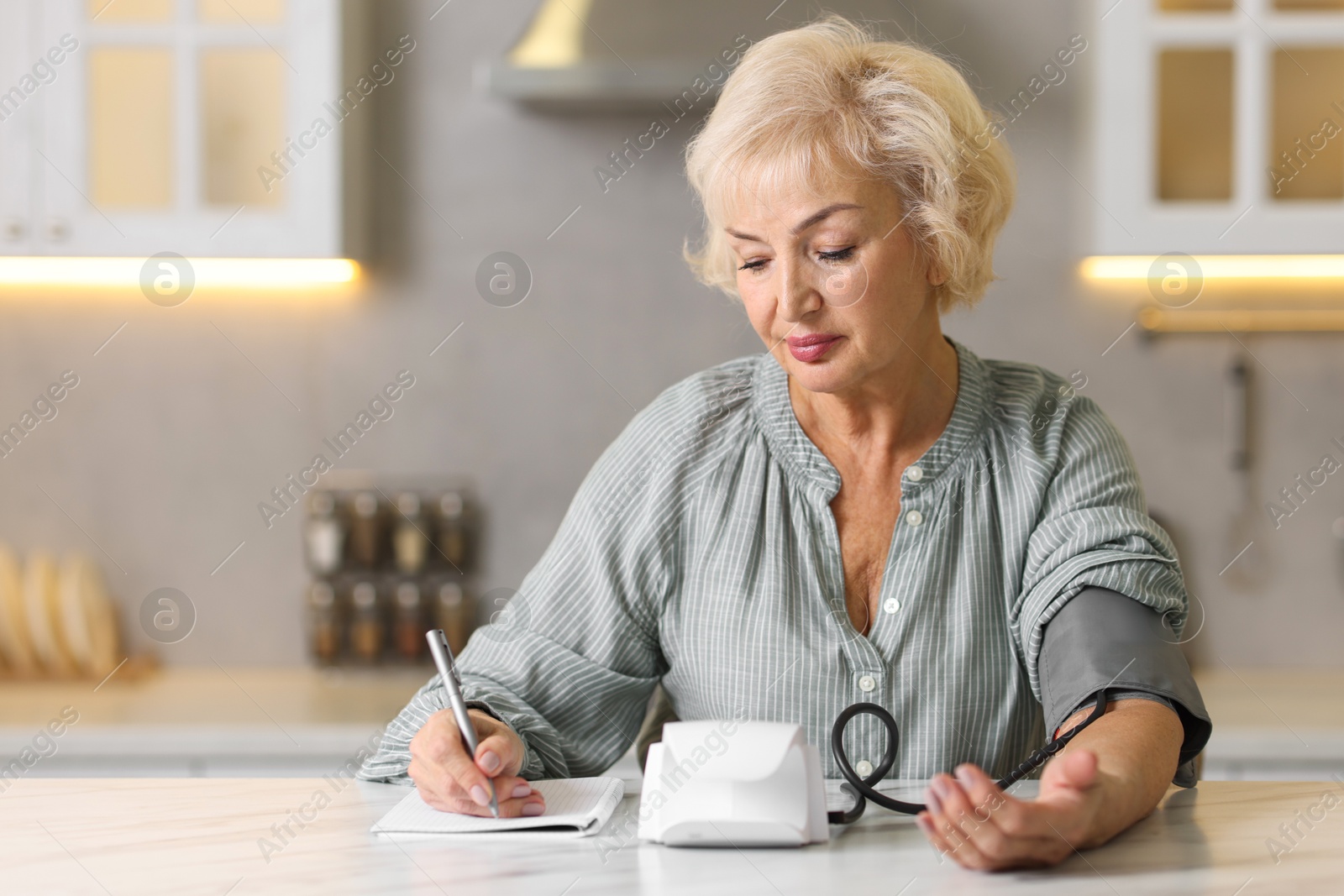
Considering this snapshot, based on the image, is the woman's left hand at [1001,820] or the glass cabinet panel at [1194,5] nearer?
the woman's left hand at [1001,820]

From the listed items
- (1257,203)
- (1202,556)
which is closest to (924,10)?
(1257,203)

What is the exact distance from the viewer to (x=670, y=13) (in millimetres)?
2316

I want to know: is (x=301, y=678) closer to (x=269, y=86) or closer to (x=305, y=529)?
(x=305, y=529)

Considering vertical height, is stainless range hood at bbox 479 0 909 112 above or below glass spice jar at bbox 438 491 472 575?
above

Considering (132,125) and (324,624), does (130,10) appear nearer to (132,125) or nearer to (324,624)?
(132,125)

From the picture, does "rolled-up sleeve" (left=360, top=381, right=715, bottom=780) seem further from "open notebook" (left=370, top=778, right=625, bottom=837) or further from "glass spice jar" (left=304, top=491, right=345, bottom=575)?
"glass spice jar" (left=304, top=491, right=345, bottom=575)

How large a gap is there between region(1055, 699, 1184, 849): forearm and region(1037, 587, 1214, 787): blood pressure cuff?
1 cm

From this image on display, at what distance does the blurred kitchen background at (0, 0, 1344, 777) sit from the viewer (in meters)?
2.22

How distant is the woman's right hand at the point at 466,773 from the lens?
88 centimetres

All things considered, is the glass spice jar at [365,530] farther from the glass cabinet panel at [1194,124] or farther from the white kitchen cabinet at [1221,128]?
the glass cabinet panel at [1194,124]

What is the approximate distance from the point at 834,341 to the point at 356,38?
5.50 feet

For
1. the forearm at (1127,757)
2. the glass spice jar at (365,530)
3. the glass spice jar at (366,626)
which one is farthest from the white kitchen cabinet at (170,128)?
the forearm at (1127,757)

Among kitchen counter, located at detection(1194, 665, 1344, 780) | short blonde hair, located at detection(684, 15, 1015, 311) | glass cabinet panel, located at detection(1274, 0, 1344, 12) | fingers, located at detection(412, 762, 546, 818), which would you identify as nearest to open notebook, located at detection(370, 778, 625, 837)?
fingers, located at detection(412, 762, 546, 818)

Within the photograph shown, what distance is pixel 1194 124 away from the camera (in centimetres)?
220
